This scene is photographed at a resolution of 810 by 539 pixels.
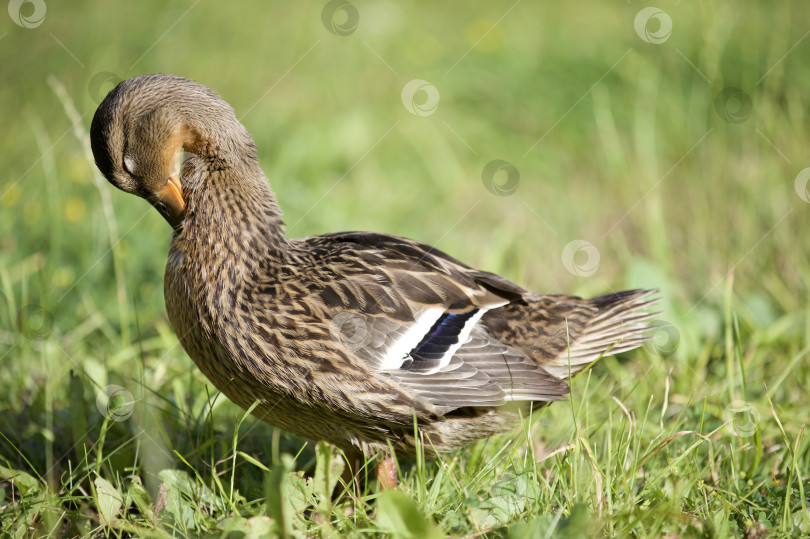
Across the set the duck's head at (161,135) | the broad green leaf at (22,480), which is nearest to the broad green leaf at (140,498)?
the broad green leaf at (22,480)

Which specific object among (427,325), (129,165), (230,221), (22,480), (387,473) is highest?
(129,165)

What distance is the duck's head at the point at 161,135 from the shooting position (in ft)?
9.61

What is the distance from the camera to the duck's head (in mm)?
2928

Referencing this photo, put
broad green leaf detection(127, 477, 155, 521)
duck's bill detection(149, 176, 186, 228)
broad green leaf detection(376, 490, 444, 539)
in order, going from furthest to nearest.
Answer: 1. duck's bill detection(149, 176, 186, 228)
2. broad green leaf detection(127, 477, 155, 521)
3. broad green leaf detection(376, 490, 444, 539)

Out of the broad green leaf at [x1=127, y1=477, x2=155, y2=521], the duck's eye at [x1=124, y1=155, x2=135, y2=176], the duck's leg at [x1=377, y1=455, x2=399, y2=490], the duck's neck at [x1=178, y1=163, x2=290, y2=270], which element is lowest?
the broad green leaf at [x1=127, y1=477, x2=155, y2=521]

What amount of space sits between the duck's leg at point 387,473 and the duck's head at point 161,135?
1312mm

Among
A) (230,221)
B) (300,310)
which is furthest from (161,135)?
(300,310)

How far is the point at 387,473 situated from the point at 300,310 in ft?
2.51

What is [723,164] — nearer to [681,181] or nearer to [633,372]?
[681,181]

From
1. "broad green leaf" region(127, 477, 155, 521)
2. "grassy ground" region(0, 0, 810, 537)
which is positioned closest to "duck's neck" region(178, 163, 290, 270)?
"grassy ground" region(0, 0, 810, 537)

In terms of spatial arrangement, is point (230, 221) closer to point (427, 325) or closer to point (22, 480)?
point (427, 325)

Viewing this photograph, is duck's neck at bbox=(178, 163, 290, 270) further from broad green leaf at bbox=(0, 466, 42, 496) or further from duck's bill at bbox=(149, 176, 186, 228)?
broad green leaf at bbox=(0, 466, 42, 496)

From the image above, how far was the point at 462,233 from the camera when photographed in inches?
227

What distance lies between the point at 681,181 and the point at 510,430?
3334mm
